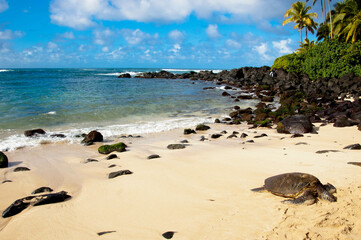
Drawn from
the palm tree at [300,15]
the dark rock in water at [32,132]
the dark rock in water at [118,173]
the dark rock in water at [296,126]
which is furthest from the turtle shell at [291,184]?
the palm tree at [300,15]

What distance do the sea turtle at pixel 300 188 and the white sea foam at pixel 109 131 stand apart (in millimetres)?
7601

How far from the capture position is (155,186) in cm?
487

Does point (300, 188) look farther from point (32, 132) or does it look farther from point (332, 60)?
point (332, 60)

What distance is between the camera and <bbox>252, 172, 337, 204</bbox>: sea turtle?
3.64 m

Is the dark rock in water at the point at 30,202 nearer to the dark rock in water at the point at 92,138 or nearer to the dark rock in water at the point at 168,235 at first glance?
the dark rock in water at the point at 168,235

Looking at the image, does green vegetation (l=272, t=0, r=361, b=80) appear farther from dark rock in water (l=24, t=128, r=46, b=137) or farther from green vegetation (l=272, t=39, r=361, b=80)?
→ dark rock in water (l=24, t=128, r=46, b=137)

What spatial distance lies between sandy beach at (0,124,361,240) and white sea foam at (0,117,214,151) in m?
1.09

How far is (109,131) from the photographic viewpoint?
10.9 metres

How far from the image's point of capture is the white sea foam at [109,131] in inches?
356

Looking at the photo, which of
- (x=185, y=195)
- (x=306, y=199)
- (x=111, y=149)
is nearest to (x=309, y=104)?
(x=111, y=149)

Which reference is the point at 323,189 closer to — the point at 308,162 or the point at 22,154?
the point at 308,162

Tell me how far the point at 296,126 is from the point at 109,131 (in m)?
8.14

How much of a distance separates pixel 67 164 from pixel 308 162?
21.0 ft

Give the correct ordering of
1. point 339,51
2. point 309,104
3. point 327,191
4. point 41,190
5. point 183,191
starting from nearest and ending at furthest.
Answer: point 327,191 → point 183,191 → point 41,190 → point 309,104 → point 339,51
